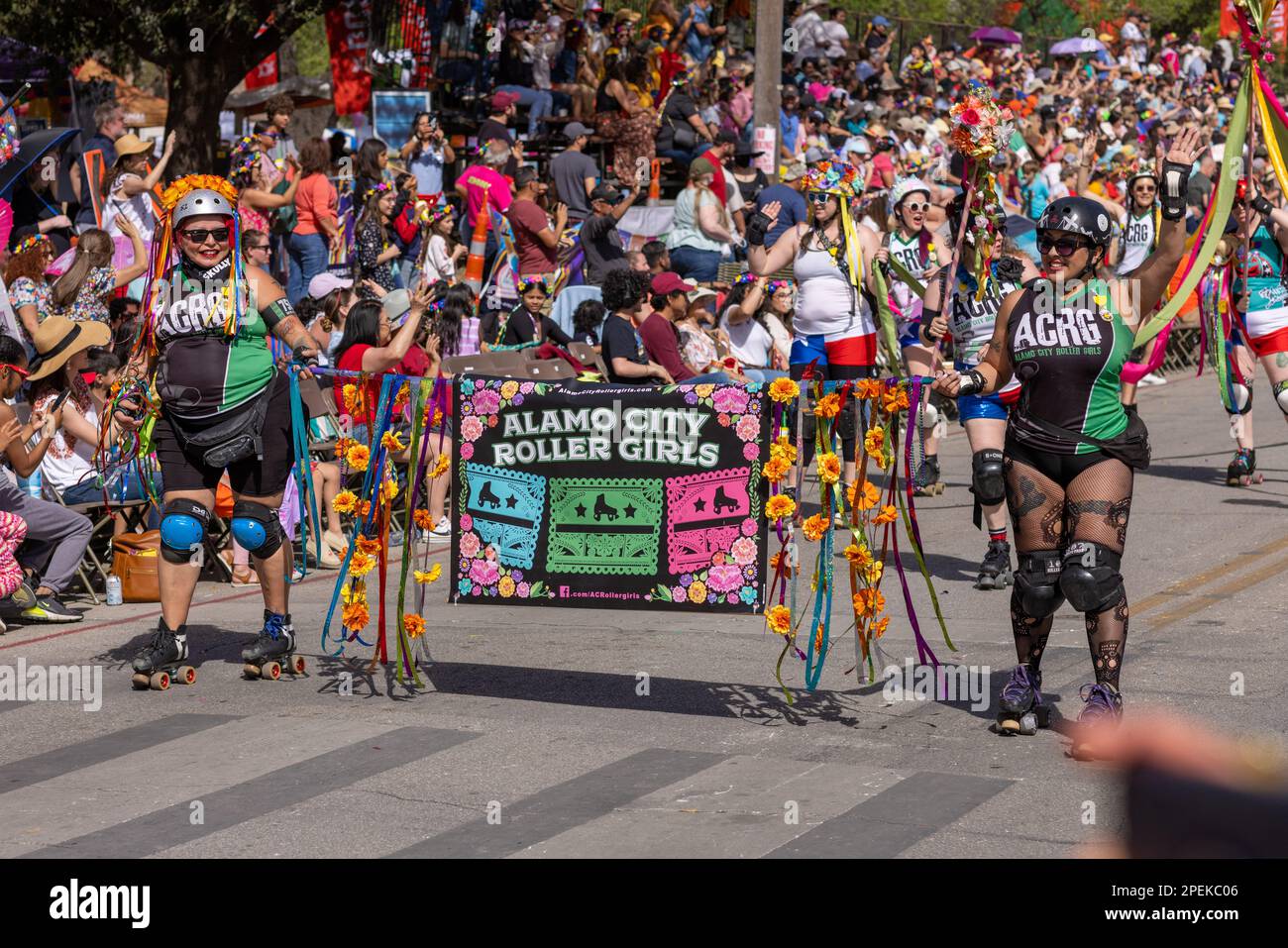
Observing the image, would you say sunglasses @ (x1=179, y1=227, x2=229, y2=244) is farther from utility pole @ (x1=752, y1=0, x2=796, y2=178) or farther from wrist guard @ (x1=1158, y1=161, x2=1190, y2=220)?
utility pole @ (x1=752, y1=0, x2=796, y2=178)

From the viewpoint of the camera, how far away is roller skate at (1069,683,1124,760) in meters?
6.56

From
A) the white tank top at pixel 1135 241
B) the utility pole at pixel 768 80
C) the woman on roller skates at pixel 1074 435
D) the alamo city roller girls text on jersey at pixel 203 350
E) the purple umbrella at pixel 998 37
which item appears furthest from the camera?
the purple umbrella at pixel 998 37

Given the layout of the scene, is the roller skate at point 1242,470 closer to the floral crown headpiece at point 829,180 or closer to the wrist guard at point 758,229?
the floral crown headpiece at point 829,180

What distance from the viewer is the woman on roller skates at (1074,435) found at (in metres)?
6.87

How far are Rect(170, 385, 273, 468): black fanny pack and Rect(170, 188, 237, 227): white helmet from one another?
2.79ft

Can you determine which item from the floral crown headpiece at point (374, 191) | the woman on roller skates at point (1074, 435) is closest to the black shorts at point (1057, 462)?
the woman on roller skates at point (1074, 435)

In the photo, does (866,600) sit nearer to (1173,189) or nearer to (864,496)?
(864,496)

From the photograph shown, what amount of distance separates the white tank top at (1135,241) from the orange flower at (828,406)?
8964 mm

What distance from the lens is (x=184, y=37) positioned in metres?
16.4

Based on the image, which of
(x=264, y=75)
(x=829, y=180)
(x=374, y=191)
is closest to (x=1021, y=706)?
(x=829, y=180)

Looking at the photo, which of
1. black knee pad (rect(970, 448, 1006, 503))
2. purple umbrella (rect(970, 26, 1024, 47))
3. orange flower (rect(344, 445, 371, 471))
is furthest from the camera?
purple umbrella (rect(970, 26, 1024, 47))

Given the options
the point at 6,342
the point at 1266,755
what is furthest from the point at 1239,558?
the point at 1266,755

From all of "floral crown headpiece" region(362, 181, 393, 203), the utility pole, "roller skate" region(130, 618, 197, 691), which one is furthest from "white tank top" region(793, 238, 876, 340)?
the utility pole

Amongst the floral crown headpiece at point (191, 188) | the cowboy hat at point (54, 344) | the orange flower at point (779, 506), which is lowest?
the orange flower at point (779, 506)
